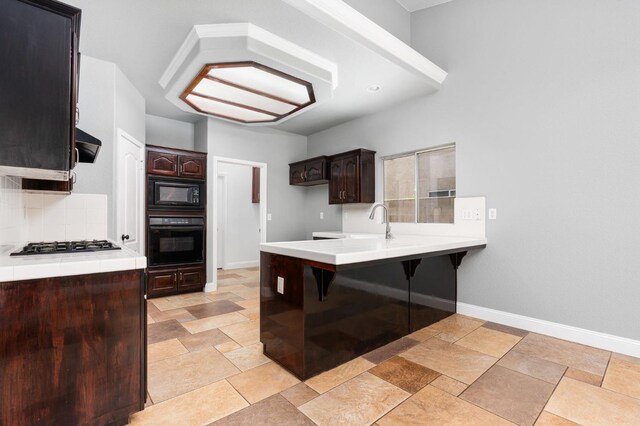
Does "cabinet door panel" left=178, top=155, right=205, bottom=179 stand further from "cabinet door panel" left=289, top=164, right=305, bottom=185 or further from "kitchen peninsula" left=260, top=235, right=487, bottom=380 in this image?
→ "kitchen peninsula" left=260, top=235, right=487, bottom=380

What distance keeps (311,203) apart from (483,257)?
130 inches

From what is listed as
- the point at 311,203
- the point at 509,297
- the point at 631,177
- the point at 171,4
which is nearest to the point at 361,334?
the point at 509,297

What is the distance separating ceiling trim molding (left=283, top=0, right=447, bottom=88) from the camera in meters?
2.41

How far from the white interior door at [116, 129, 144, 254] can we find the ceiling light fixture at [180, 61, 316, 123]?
0.89m

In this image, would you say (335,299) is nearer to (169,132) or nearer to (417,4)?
(417,4)

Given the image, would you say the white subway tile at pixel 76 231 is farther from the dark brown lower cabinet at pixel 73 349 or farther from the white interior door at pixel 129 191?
the dark brown lower cabinet at pixel 73 349

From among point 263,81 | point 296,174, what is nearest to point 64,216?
point 263,81

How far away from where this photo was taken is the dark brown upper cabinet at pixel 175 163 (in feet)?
13.7

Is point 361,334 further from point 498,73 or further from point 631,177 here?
point 498,73

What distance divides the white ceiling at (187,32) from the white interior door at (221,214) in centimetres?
268

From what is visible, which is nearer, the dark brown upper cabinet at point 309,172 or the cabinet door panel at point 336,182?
the cabinet door panel at point 336,182

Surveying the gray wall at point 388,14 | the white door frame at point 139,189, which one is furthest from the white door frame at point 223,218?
the gray wall at point 388,14

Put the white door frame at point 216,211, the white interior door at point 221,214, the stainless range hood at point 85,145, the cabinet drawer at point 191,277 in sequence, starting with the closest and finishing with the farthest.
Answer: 1. the stainless range hood at point 85,145
2. the cabinet drawer at point 191,277
3. the white door frame at point 216,211
4. the white interior door at point 221,214

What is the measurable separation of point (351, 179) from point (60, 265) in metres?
3.68
